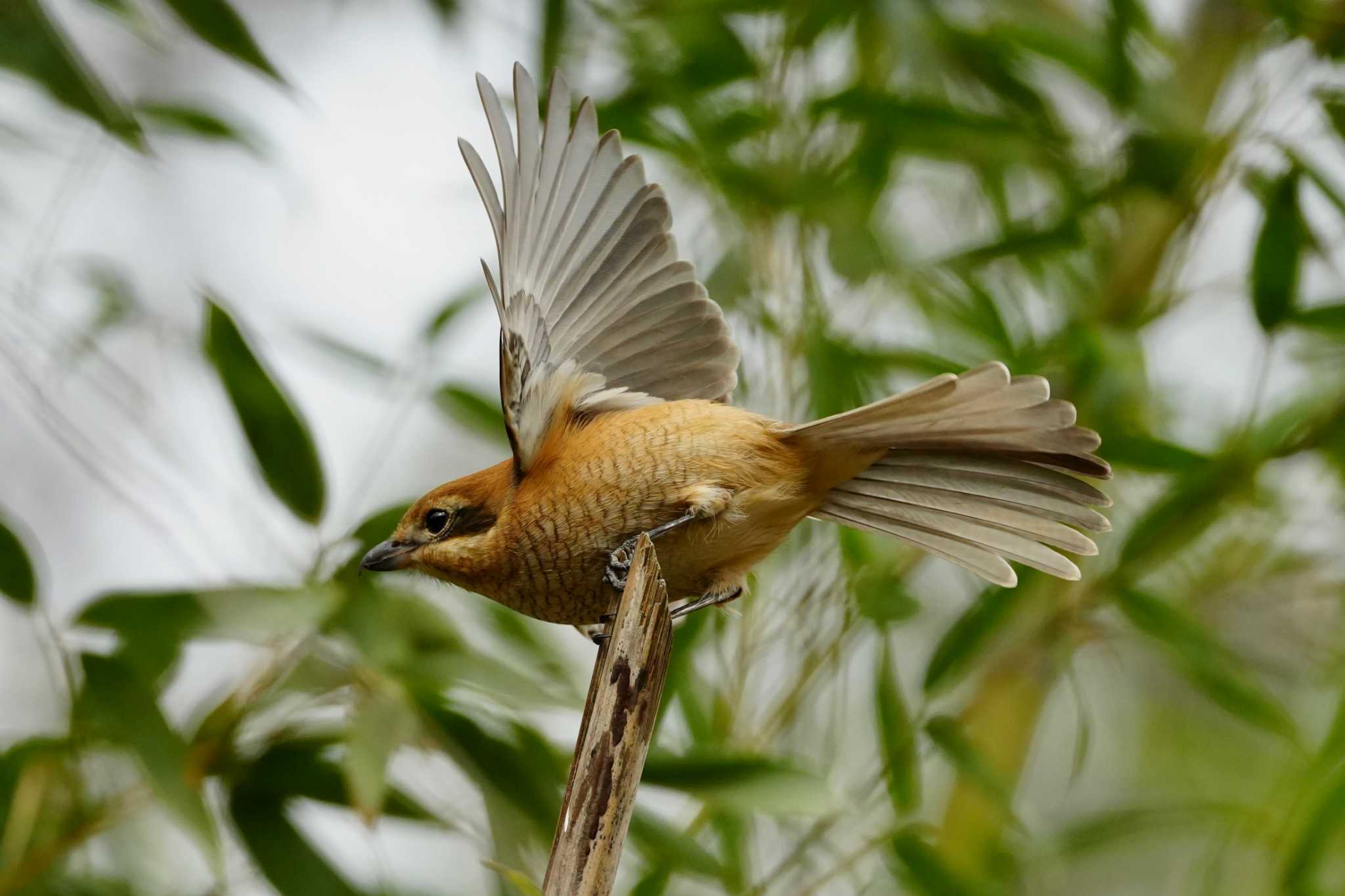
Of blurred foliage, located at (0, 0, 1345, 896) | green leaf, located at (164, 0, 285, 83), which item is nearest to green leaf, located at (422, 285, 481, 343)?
blurred foliage, located at (0, 0, 1345, 896)

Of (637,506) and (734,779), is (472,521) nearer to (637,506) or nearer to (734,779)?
(637,506)

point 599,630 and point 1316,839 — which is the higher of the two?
point 1316,839

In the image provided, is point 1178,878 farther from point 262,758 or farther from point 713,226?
point 262,758

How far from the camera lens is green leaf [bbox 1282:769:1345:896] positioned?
209 cm

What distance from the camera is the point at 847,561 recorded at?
6.84 ft

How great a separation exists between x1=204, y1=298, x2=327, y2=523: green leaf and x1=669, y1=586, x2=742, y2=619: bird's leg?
1.89ft

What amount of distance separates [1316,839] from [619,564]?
4.15 feet

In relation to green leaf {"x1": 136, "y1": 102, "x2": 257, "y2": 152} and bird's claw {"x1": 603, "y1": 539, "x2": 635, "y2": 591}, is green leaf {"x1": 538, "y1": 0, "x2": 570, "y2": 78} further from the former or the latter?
bird's claw {"x1": 603, "y1": 539, "x2": 635, "y2": 591}

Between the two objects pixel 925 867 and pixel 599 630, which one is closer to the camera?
pixel 599 630

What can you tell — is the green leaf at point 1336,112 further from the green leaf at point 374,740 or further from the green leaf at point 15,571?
the green leaf at point 15,571

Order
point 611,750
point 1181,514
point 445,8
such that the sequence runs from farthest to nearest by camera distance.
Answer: point 445,8 < point 1181,514 < point 611,750

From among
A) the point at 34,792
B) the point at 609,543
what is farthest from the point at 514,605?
the point at 34,792

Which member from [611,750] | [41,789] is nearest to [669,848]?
[611,750]

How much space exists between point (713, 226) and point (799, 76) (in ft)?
0.99
